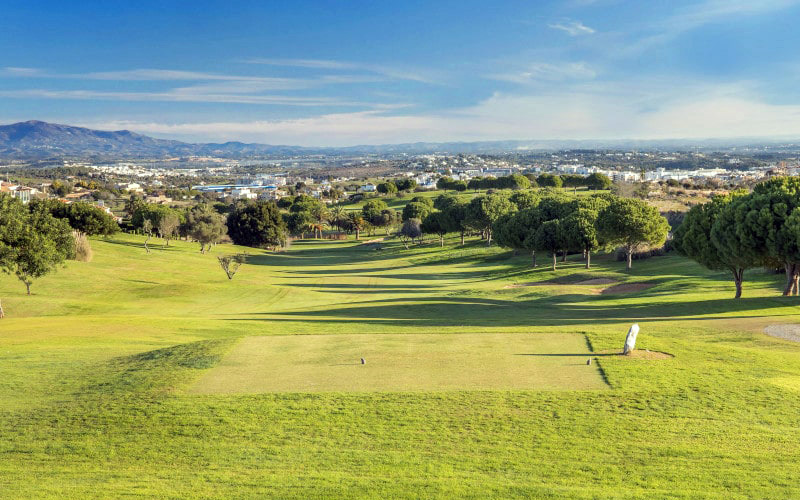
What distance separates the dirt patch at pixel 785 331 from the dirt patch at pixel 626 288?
19499 mm

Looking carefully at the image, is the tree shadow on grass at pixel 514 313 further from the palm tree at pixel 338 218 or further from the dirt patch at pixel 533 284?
the palm tree at pixel 338 218

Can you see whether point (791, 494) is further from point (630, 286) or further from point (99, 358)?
point (630, 286)

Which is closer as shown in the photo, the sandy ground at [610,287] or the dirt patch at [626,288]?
the dirt patch at [626,288]

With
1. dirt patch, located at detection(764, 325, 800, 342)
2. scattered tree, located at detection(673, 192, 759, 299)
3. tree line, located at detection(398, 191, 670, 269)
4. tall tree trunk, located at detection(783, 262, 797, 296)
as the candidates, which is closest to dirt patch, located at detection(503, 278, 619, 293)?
tree line, located at detection(398, 191, 670, 269)

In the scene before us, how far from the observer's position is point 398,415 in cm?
1764

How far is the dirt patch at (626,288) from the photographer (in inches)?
1977

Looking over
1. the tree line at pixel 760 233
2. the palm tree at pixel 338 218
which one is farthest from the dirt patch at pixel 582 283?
the palm tree at pixel 338 218

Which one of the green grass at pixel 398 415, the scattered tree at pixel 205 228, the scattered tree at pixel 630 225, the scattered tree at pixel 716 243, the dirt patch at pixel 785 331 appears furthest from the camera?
the scattered tree at pixel 205 228

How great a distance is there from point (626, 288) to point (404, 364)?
34234 millimetres

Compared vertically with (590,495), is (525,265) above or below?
below

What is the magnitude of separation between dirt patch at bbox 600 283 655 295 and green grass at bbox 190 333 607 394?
24.7m

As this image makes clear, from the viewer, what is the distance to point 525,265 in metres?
75.2

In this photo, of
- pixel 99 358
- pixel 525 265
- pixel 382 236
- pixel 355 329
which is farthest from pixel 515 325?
pixel 382 236

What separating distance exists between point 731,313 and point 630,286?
17.4 m
